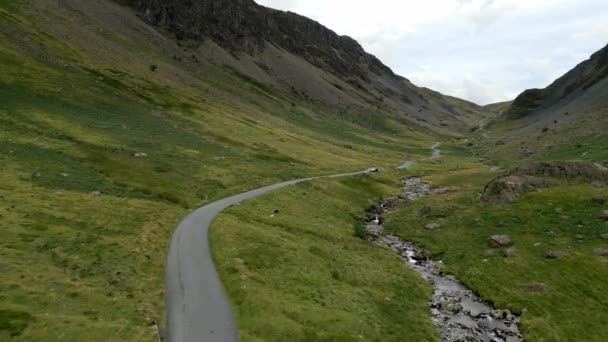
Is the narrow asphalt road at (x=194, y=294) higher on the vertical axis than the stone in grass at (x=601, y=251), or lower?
lower

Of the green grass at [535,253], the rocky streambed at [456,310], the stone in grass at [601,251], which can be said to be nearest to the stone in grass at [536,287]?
the green grass at [535,253]

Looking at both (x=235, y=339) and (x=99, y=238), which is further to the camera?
(x=99, y=238)

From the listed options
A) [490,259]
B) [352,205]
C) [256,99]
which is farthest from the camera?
[256,99]

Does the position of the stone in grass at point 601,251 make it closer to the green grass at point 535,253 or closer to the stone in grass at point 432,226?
the green grass at point 535,253

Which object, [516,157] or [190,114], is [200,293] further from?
[516,157]

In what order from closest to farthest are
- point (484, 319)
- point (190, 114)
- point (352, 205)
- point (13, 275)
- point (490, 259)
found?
point (13, 275) → point (484, 319) → point (490, 259) → point (352, 205) → point (190, 114)

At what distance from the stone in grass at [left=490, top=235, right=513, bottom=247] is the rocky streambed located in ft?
23.9

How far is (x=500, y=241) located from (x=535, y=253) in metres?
4.19

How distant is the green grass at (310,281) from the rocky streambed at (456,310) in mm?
1338

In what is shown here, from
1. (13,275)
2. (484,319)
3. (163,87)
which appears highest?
(163,87)

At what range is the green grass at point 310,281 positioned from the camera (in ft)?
99.9

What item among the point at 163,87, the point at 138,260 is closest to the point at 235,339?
the point at 138,260

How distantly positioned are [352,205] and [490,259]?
3242cm

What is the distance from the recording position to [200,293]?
3262 cm
